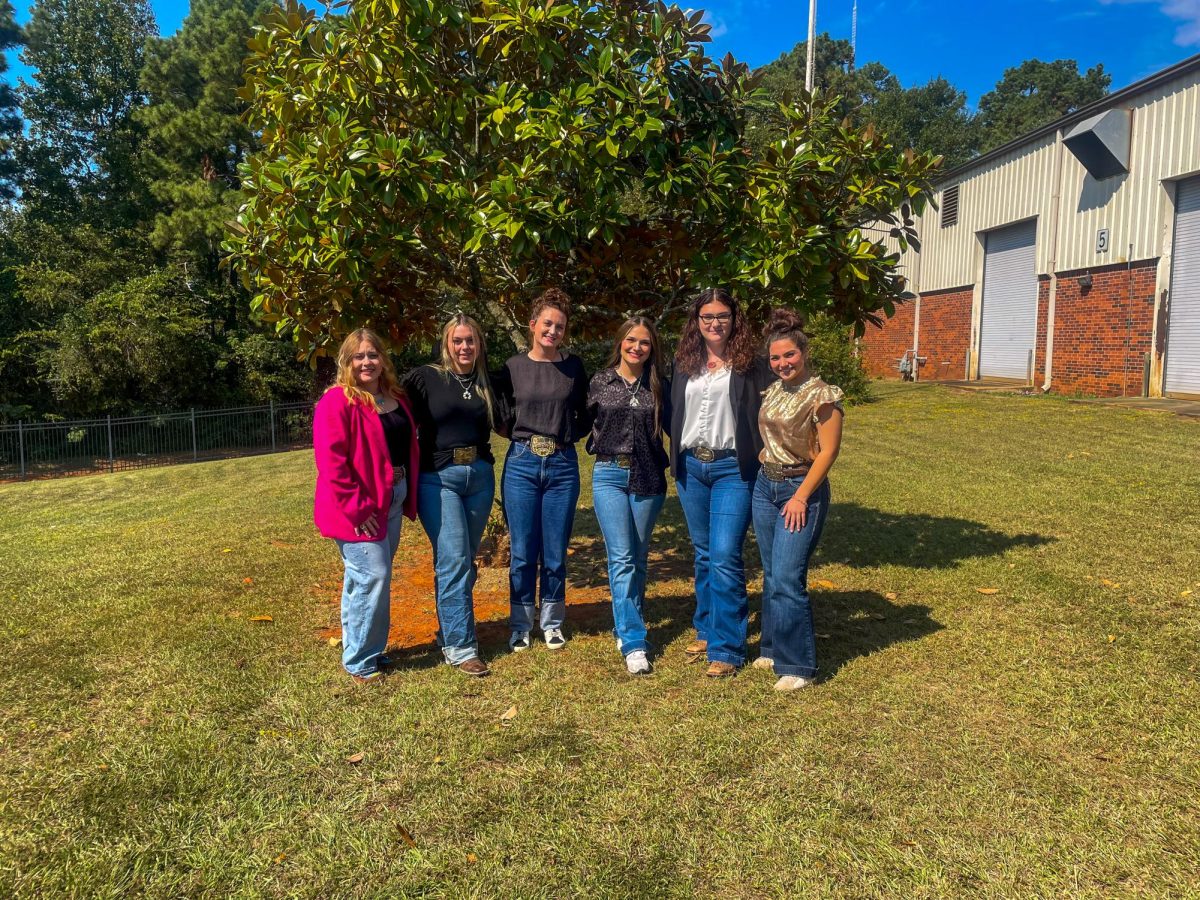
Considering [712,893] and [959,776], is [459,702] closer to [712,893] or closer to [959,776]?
[712,893]

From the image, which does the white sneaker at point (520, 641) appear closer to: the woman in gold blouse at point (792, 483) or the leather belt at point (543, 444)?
the leather belt at point (543, 444)

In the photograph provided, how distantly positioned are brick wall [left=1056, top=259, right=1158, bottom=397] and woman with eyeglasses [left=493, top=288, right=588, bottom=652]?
16.6 metres

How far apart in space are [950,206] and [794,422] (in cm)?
A: 2315

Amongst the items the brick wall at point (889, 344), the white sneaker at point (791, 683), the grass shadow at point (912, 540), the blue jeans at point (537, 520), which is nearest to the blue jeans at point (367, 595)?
the blue jeans at point (537, 520)

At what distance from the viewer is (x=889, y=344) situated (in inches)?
1087

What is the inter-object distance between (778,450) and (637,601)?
112cm

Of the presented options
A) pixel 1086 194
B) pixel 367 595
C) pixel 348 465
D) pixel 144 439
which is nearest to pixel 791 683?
pixel 367 595

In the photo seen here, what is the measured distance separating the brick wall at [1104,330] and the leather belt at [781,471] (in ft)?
53.6

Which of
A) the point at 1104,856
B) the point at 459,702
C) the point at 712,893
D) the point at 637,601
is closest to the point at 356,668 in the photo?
the point at 459,702

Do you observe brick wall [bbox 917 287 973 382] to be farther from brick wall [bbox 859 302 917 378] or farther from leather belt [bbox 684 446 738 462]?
leather belt [bbox 684 446 738 462]

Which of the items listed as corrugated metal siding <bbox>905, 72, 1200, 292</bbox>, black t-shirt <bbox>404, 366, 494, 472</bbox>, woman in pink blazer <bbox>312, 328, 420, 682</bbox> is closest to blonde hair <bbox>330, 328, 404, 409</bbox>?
woman in pink blazer <bbox>312, 328, 420, 682</bbox>

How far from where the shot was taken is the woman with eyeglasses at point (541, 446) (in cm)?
439

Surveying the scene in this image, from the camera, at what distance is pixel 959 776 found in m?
3.22

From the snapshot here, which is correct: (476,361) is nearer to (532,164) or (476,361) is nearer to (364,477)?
(364,477)
